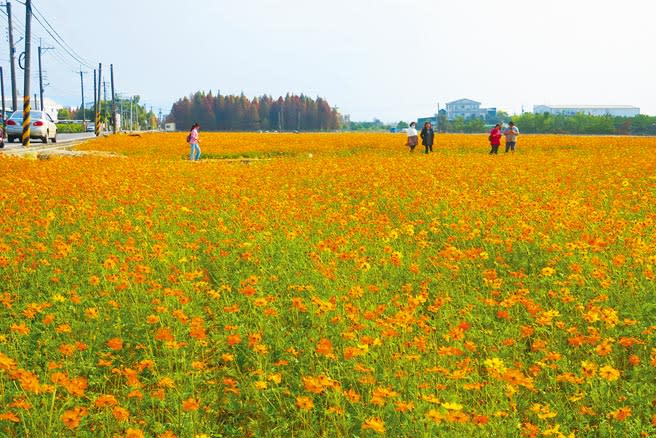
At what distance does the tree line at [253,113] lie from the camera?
173m

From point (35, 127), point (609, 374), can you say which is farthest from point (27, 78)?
point (609, 374)

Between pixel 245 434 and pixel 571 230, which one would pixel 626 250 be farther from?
pixel 245 434

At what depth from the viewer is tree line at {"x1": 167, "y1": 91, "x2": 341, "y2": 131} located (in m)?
173

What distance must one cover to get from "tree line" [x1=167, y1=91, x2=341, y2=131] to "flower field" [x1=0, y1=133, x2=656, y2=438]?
164 m

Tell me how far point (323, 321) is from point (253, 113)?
17176 cm

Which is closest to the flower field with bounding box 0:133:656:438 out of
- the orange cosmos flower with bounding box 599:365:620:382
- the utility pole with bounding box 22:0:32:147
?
the orange cosmos flower with bounding box 599:365:620:382

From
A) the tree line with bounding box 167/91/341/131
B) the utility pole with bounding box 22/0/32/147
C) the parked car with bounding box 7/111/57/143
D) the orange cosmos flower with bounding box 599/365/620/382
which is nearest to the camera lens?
the orange cosmos flower with bounding box 599/365/620/382

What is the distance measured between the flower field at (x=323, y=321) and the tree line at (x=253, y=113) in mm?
163639

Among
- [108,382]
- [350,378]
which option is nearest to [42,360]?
[108,382]

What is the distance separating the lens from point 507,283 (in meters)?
5.92

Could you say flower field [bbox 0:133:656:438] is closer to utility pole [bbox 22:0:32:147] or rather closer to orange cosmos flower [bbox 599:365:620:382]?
orange cosmos flower [bbox 599:365:620:382]

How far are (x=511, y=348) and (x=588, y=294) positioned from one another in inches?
41.6

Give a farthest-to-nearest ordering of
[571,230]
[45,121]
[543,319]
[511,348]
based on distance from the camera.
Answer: [45,121], [571,230], [511,348], [543,319]

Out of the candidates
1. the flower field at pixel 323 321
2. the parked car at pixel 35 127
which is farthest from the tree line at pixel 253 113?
the flower field at pixel 323 321
